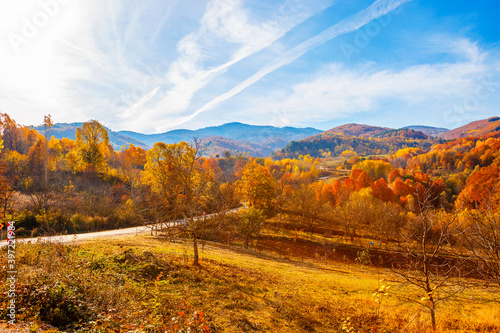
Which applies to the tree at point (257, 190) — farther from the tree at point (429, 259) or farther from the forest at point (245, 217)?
the tree at point (429, 259)

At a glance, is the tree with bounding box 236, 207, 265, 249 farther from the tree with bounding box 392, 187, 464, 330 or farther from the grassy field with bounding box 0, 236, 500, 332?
the tree with bounding box 392, 187, 464, 330

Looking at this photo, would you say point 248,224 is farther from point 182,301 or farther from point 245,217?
point 182,301

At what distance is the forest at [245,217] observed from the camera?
8.68 metres

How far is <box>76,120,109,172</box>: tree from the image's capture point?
5416cm

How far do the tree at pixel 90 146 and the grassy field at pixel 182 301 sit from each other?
48176mm

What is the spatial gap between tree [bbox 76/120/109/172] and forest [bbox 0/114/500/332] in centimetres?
23

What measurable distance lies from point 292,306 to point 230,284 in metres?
3.74

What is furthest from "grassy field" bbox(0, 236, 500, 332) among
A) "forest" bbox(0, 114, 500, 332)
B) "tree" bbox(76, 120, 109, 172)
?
"tree" bbox(76, 120, 109, 172)

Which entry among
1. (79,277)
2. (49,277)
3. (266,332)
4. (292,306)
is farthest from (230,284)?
(49,277)

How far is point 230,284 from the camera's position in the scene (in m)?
13.5

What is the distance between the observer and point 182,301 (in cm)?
1000

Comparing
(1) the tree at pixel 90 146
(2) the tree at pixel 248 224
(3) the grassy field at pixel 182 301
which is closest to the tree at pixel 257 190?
(2) the tree at pixel 248 224

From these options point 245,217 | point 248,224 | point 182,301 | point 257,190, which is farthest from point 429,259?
point 257,190

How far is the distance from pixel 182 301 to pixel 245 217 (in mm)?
26757
